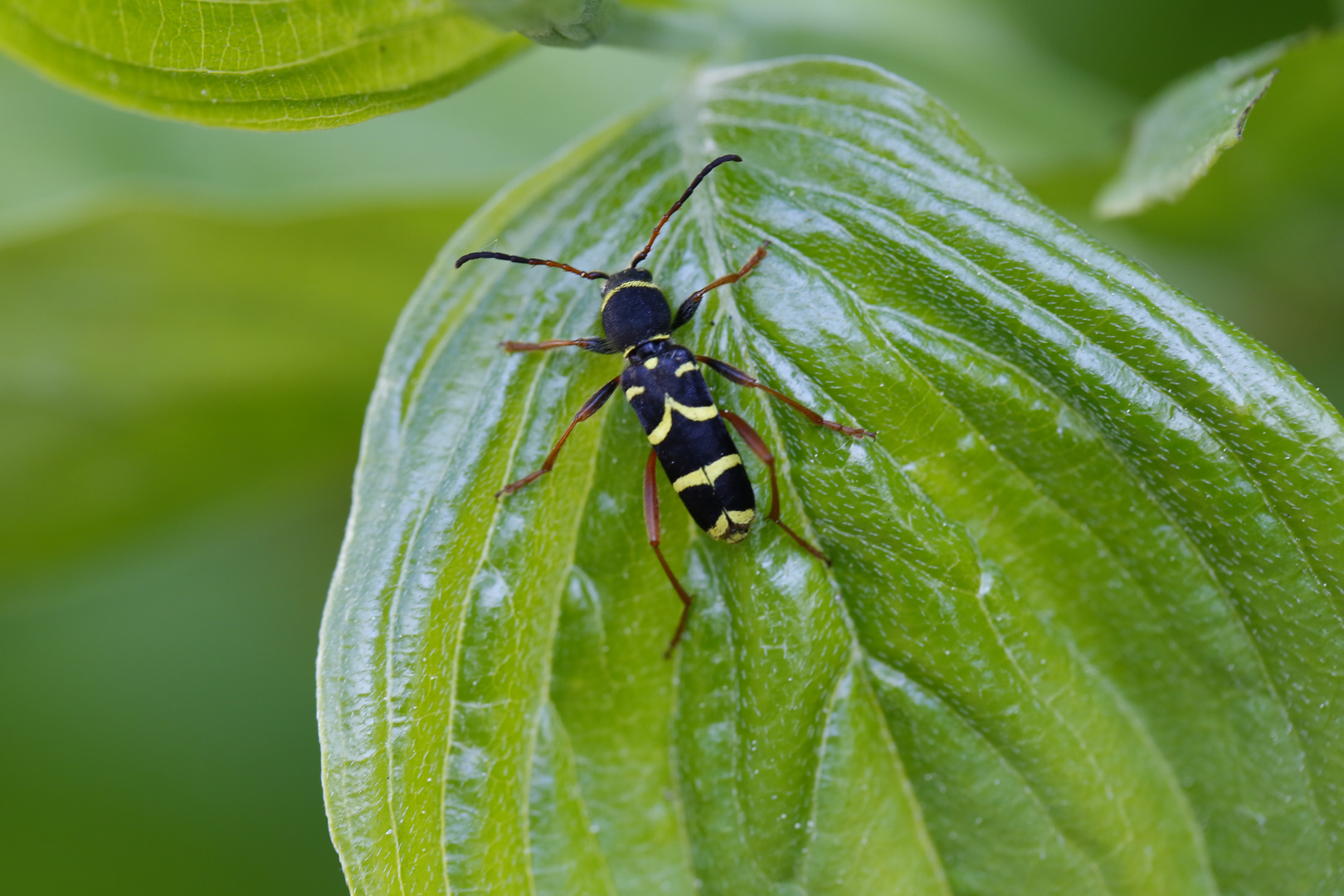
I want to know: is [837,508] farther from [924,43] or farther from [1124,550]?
[924,43]

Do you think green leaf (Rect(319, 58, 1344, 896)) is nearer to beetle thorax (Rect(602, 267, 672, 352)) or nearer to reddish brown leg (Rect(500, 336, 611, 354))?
reddish brown leg (Rect(500, 336, 611, 354))

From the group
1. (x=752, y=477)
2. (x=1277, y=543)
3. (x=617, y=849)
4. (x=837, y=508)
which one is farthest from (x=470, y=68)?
(x=1277, y=543)

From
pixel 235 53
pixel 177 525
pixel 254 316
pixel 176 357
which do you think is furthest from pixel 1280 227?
pixel 177 525

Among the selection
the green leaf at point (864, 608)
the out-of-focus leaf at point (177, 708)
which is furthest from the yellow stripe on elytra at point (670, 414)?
the out-of-focus leaf at point (177, 708)

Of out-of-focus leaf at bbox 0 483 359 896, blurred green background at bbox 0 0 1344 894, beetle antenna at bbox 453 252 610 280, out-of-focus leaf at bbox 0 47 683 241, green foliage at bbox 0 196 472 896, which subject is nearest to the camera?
beetle antenna at bbox 453 252 610 280

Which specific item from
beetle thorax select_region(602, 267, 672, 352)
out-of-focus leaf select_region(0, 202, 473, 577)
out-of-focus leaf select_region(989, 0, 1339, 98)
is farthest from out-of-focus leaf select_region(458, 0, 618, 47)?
out-of-focus leaf select_region(989, 0, 1339, 98)

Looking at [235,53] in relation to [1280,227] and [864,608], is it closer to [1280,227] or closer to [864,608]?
[864,608]

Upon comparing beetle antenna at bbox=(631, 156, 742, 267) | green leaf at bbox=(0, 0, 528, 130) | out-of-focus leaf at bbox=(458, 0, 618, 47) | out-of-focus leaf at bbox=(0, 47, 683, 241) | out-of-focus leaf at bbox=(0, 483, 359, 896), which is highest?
out-of-focus leaf at bbox=(0, 47, 683, 241)
